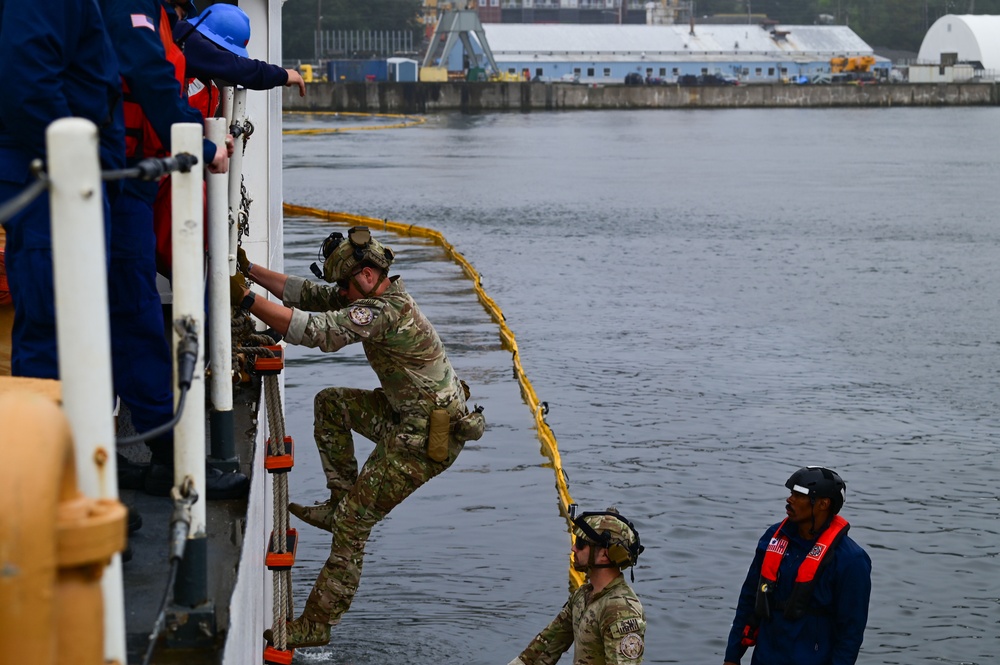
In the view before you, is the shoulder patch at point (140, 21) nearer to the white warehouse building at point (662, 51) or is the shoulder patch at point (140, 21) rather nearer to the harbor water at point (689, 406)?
the harbor water at point (689, 406)

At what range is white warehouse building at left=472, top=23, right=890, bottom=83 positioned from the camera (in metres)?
134

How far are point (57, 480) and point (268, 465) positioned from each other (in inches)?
132

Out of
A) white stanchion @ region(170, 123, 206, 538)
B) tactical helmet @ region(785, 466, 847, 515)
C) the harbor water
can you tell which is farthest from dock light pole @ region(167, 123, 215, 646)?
the harbor water

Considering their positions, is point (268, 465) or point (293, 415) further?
point (293, 415)

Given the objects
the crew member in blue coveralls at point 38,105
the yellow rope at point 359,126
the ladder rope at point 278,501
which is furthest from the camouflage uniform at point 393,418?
the yellow rope at point 359,126

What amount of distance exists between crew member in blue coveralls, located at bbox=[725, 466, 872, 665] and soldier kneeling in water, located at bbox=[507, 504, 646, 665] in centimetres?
84

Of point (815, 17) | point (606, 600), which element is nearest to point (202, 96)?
point (606, 600)

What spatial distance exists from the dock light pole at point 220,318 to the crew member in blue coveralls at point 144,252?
0.25 feet

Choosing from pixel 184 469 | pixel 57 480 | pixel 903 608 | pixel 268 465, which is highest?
pixel 57 480

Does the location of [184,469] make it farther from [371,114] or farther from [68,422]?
[371,114]

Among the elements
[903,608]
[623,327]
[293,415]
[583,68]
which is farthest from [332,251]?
[583,68]

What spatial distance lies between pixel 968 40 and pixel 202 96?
5348 inches

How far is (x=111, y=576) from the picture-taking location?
2410 millimetres

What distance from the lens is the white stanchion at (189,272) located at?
3.21m
